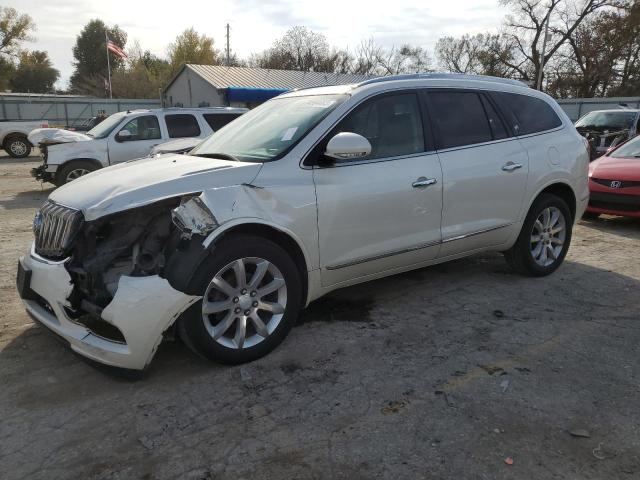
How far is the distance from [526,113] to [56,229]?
13.6 feet

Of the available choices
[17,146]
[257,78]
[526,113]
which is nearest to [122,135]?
[526,113]

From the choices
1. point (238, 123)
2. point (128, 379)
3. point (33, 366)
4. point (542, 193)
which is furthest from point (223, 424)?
point (542, 193)

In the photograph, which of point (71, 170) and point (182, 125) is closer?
point (71, 170)

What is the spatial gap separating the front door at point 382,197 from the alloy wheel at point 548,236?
4.66 feet

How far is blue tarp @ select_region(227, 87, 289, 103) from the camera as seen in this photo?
27500 millimetres

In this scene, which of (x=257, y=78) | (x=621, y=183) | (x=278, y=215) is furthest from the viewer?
(x=257, y=78)

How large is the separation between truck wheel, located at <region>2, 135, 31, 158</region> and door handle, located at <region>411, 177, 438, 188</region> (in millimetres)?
20253

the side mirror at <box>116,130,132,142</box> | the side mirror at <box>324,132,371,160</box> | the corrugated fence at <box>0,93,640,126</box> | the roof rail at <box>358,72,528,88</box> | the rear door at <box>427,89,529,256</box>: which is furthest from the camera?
the corrugated fence at <box>0,93,640,126</box>

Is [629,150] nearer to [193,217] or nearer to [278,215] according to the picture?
[278,215]

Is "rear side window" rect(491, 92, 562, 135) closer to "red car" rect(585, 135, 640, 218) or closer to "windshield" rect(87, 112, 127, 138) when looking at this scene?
"red car" rect(585, 135, 640, 218)

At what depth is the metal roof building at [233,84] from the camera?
1098 inches

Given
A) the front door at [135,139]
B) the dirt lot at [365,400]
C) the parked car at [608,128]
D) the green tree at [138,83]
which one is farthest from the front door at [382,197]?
the green tree at [138,83]

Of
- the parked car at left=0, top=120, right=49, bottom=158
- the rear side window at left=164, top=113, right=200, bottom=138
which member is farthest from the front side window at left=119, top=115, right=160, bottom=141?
the parked car at left=0, top=120, right=49, bottom=158

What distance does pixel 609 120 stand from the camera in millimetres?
13273
